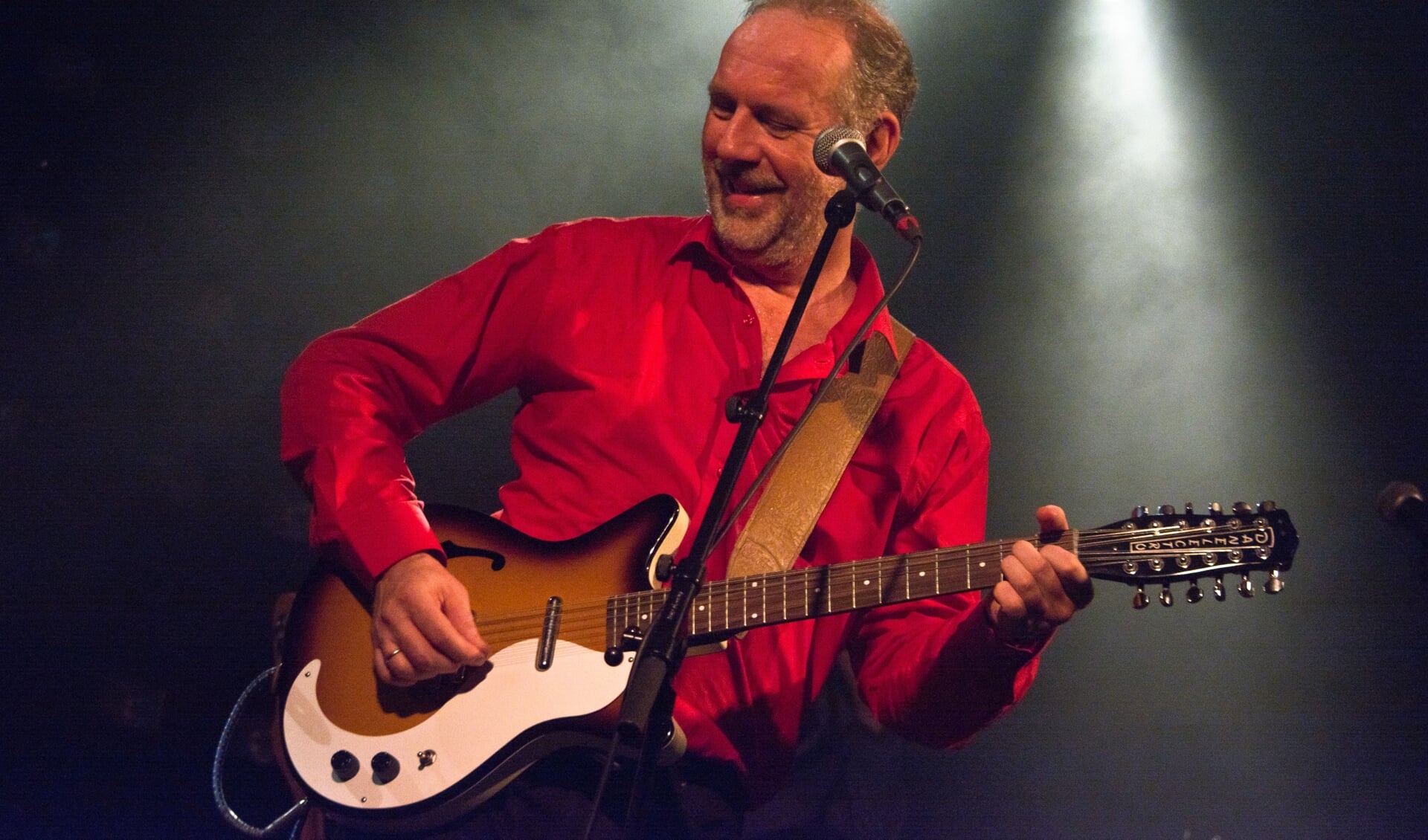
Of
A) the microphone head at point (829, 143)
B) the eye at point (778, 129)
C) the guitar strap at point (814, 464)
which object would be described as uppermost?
the eye at point (778, 129)

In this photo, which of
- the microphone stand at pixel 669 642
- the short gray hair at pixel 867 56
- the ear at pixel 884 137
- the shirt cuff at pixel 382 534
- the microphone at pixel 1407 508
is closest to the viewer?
the microphone stand at pixel 669 642

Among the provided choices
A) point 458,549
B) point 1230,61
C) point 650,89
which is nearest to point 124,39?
point 650,89

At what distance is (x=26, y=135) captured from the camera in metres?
3.86

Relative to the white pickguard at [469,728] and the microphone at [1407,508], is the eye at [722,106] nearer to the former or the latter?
the white pickguard at [469,728]

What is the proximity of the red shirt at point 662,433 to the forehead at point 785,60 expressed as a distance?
41 cm

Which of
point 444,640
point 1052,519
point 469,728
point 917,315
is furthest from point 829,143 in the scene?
point 917,315

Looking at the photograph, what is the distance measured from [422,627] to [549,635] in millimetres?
252

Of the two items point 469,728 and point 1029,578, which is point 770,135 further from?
point 469,728

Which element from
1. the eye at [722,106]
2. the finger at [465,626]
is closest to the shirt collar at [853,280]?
the eye at [722,106]

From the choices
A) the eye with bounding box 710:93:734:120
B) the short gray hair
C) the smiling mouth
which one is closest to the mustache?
the smiling mouth

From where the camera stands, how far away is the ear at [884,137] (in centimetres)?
306

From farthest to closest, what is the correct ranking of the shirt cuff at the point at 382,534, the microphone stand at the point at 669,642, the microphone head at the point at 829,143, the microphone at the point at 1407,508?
the shirt cuff at the point at 382,534
the microphone head at the point at 829,143
the microphone at the point at 1407,508
the microphone stand at the point at 669,642

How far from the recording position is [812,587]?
6.92 feet

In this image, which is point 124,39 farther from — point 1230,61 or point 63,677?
point 1230,61
